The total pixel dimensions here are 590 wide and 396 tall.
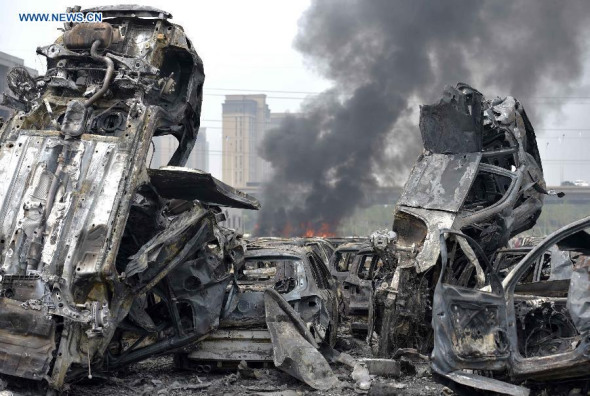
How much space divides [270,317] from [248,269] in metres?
3.10

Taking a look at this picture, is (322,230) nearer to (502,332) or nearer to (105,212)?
(105,212)

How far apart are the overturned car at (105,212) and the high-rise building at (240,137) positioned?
5966 cm

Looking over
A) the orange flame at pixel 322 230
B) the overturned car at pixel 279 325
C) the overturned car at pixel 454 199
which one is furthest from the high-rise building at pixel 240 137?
the overturned car at pixel 279 325

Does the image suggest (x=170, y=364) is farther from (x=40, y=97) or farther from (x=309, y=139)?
(x=309, y=139)

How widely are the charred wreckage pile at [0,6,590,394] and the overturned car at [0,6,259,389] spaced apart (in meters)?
0.02

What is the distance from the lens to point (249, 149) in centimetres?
7131

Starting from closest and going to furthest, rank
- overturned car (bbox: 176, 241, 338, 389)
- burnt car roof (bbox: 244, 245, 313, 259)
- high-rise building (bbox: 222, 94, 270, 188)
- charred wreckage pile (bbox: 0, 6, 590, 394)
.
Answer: charred wreckage pile (bbox: 0, 6, 590, 394) < overturned car (bbox: 176, 241, 338, 389) < burnt car roof (bbox: 244, 245, 313, 259) < high-rise building (bbox: 222, 94, 270, 188)

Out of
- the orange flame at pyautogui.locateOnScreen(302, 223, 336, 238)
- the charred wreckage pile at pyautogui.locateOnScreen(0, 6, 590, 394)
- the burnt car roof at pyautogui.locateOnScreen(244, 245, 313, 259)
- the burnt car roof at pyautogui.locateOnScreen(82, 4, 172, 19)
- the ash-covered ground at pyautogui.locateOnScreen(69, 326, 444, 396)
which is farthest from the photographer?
the orange flame at pyautogui.locateOnScreen(302, 223, 336, 238)

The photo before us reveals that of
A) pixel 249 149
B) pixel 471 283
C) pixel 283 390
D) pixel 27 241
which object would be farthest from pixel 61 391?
pixel 249 149

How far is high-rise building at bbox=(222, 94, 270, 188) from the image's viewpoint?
233 ft

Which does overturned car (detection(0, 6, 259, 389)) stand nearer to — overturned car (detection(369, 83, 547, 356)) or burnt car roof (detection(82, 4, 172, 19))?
burnt car roof (detection(82, 4, 172, 19))

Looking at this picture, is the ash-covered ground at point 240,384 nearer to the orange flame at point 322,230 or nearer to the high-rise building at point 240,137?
the orange flame at point 322,230

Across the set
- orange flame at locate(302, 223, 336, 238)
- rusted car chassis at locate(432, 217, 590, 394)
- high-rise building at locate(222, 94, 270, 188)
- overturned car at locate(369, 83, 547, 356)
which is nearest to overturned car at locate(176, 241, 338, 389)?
overturned car at locate(369, 83, 547, 356)

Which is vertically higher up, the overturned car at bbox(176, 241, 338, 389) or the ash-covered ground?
the overturned car at bbox(176, 241, 338, 389)
